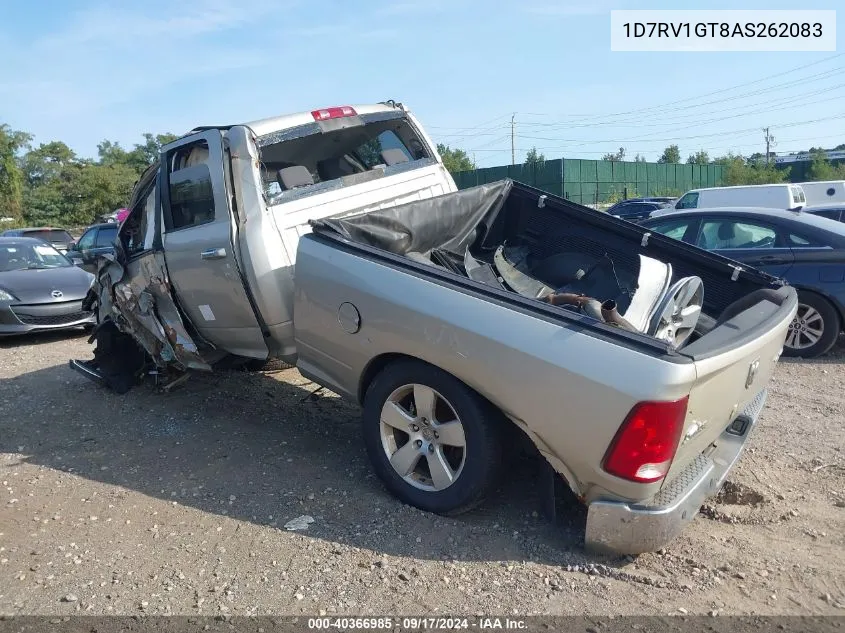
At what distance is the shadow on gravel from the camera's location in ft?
11.6

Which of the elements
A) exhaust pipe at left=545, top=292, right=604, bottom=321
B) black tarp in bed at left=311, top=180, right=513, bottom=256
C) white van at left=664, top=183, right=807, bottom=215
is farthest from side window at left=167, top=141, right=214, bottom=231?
white van at left=664, top=183, right=807, bottom=215

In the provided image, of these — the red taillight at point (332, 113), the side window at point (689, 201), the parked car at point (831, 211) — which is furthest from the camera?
the side window at point (689, 201)

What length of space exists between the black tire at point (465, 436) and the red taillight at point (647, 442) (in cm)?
64

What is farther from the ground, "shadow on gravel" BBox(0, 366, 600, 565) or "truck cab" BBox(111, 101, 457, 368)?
"truck cab" BBox(111, 101, 457, 368)

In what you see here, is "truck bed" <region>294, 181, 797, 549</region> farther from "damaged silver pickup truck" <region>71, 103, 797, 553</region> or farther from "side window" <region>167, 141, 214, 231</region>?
"side window" <region>167, 141, 214, 231</region>

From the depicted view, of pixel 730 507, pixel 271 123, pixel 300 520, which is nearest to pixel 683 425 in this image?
pixel 730 507

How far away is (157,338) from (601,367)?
389cm

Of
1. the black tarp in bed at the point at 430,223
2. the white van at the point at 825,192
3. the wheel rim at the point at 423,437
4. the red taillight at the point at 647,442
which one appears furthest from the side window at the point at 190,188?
the white van at the point at 825,192

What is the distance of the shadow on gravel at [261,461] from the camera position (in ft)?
11.6

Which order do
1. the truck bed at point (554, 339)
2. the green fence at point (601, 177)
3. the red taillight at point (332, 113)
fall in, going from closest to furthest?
the truck bed at point (554, 339) < the red taillight at point (332, 113) < the green fence at point (601, 177)

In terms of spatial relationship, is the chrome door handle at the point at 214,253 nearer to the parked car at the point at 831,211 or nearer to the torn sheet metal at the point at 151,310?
the torn sheet metal at the point at 151,310

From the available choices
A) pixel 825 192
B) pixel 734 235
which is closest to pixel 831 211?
pixel 734 235

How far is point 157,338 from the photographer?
215 inches

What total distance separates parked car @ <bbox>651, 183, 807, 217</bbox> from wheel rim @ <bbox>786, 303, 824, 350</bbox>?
25.5 ft
